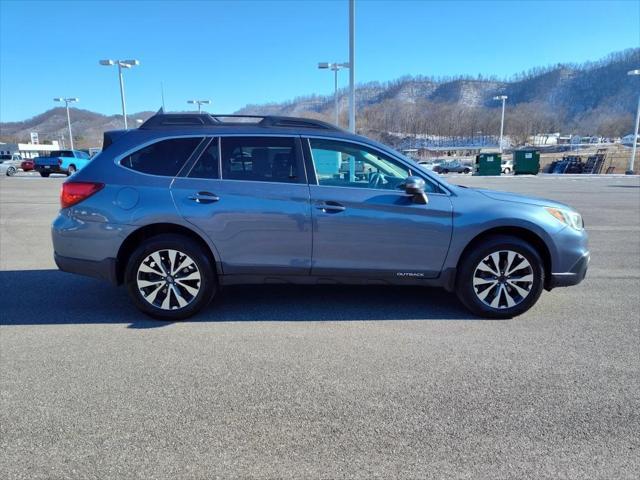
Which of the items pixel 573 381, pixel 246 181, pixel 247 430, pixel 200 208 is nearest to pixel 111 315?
pixel 200 208

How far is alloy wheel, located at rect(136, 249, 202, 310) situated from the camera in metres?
4.07

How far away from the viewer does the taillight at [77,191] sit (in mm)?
4082

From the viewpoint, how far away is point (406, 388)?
9.83ft

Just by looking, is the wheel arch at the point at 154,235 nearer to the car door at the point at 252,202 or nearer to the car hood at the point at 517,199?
the car door at the point at 252,202

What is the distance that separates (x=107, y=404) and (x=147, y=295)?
1429 millimetres

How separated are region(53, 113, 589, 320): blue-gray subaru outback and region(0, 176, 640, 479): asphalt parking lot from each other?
0.40 m

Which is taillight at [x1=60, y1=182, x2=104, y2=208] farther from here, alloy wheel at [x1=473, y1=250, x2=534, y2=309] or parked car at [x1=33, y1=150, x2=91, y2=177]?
parked car at [x1=33, y1=150, x2=91, y2=177]

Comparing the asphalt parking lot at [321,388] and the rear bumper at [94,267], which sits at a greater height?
the rear bumper at [94,267]

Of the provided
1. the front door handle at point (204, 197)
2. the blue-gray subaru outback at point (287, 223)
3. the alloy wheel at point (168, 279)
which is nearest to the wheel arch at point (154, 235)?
the blue-gray subaru outback at point (287, 223)

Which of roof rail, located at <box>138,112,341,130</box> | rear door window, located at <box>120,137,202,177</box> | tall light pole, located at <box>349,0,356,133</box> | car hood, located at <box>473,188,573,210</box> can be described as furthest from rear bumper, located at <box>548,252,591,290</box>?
tall light pole, located at <box>349,0,356,133</box>

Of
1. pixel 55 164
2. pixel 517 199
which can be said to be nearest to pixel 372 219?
pixel 517 199

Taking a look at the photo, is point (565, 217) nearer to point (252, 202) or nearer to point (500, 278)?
point (500, 278)

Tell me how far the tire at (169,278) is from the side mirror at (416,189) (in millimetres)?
1981

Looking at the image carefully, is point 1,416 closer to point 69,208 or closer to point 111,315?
point 111,315
